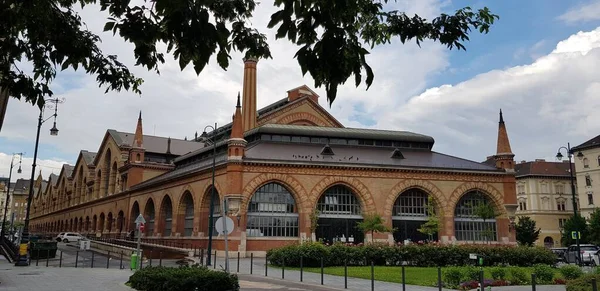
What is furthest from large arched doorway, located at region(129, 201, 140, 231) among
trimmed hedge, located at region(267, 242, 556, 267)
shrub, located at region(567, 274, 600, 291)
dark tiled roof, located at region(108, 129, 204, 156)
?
shrub, located at region(567, 274, 600, 291)

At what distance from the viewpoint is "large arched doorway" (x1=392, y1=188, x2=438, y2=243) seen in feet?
133

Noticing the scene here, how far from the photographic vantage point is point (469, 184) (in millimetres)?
42281

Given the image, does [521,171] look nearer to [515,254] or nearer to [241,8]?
[515,254]

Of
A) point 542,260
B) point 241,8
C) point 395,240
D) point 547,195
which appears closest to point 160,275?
point 241,8

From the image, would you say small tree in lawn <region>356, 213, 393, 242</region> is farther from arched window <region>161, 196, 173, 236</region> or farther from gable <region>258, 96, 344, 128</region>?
gable <region>258, 96, 344, 128</region>

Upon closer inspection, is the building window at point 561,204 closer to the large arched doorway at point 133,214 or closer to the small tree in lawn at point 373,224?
the small tree in lawn at point 373,224

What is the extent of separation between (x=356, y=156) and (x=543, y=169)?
2002 inches

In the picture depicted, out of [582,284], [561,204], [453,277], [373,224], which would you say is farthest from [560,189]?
[582,284]

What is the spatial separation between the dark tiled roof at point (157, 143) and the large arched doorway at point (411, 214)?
109ft

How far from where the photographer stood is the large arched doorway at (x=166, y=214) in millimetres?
47531

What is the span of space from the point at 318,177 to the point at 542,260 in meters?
16.6

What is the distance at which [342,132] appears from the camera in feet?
148

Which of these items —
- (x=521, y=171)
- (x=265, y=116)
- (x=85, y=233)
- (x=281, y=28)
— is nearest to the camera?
(x=281, y=28)

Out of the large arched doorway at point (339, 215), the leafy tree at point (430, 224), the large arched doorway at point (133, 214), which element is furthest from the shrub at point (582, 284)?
the large arched doorway at point (133, 214)
